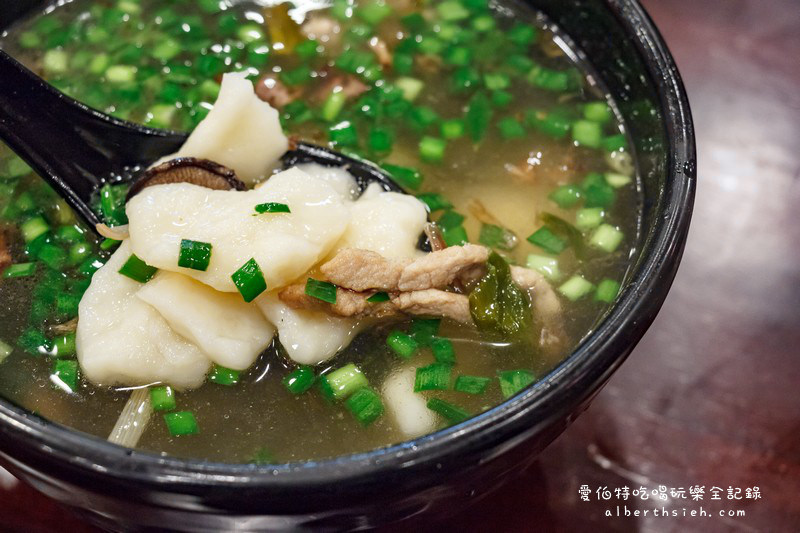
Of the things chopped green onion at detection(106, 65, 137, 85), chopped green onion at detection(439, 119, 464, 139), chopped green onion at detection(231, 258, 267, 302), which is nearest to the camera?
chopped green onion at detection(231, 258, 267, 302)

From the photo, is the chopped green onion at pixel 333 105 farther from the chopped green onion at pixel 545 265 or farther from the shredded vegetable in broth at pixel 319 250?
the chopped green onion at pixel 545 265

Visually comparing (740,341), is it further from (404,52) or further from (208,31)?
(208,31)

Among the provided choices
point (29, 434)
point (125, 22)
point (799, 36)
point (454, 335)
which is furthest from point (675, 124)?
point (125, 22)

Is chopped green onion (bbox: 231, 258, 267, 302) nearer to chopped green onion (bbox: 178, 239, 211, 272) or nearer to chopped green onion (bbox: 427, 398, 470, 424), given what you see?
chopped green onion (bbox: 178, 239, 211, 272)

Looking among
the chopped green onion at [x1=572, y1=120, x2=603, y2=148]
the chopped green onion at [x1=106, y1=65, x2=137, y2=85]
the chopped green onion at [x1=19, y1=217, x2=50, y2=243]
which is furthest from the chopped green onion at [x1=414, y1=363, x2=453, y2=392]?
the chopped green onion at [x1=106, y1=65, x2=137, y2=85]

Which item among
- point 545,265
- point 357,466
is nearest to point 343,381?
point 357,466

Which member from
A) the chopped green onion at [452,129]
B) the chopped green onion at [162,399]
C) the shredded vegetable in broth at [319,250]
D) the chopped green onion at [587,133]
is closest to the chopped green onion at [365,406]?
the shredded vegetable in broth at [319,250]
